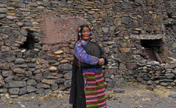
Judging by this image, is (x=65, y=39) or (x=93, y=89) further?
(x=65, y=39)

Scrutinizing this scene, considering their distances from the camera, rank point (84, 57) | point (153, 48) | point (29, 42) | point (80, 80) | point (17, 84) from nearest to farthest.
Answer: point (84, 57) < point (80, 80) < point (17, 84) < point (29, 42) < point (153, 48)

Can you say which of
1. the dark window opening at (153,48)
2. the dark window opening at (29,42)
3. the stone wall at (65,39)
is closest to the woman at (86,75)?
the stone wall at (65,39)

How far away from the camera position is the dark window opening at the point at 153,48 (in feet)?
22.1

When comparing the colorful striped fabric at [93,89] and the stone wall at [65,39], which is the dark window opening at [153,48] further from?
the colorful striped fabric at [93,89]

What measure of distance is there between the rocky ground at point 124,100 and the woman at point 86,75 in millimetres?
1575

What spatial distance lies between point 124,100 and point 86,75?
2266 mm

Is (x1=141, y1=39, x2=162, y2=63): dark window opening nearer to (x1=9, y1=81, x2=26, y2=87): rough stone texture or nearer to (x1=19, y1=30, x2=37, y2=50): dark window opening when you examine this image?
(x1=19, y1=30, x2=37, y2=50): dark window opening

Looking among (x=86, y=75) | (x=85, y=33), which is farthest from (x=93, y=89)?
(x=85, y=33)

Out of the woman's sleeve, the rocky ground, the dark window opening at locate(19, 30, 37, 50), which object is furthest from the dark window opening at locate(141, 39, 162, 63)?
the woman's sleeve

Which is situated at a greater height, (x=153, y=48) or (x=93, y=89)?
(x=153, y=48)

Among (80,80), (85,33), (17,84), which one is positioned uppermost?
(85,33)

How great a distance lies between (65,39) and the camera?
5312 millimetres

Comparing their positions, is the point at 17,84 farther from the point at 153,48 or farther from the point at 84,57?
the point at 153,48

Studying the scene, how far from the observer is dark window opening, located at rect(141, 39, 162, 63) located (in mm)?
6727
